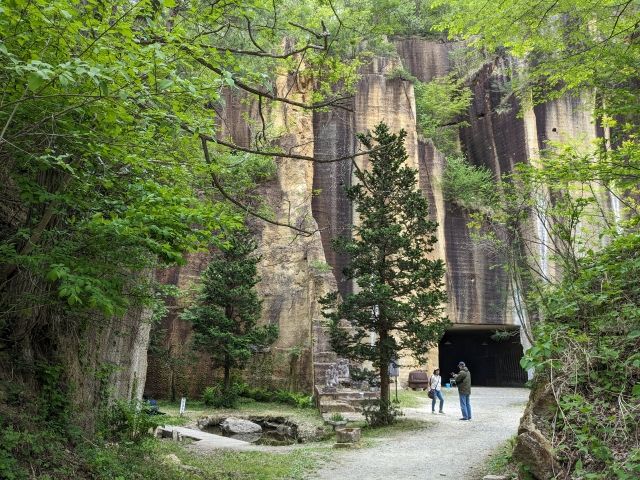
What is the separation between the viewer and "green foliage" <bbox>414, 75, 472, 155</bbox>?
93.9 ft

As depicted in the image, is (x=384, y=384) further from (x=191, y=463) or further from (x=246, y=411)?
(x=191, y=463)

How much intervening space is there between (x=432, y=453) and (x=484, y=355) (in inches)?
960

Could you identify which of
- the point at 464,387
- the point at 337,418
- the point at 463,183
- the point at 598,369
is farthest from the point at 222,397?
the point at 463,183

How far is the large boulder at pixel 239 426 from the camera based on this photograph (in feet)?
46.5

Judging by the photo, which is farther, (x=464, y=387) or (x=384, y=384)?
(x=384, y=384)

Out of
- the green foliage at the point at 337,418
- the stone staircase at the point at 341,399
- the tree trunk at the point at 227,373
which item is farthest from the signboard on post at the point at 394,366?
the tree trunk at the point at 227,373

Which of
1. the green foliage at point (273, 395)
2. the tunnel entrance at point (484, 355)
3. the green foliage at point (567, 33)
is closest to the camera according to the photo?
the green foliage at point (567, 33)

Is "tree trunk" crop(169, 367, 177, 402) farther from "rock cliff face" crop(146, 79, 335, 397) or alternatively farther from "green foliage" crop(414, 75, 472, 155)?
"green foliage" crop(414, 75, 472, 155)

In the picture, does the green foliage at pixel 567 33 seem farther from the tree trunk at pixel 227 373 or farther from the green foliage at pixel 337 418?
the tree trunk at pixel 227 373

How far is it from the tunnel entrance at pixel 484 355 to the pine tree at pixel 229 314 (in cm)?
1320

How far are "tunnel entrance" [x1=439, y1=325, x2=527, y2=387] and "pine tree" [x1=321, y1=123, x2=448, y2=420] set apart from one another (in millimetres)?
14520

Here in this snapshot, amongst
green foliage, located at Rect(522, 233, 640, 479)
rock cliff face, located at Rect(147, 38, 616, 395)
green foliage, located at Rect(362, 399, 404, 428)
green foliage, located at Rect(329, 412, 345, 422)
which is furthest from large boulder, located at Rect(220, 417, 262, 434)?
green foliage, located at Rect(522, 233, 640, 479)

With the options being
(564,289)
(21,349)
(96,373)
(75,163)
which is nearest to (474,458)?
(564,289)

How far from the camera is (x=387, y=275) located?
13.4m
